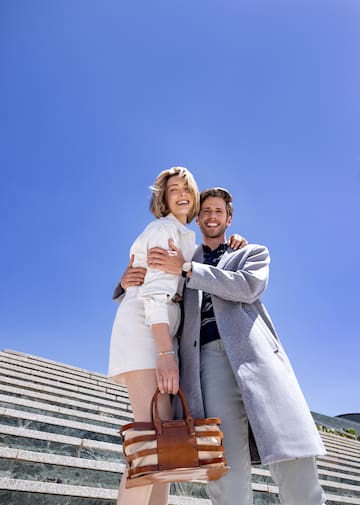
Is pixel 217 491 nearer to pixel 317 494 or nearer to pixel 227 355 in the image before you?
pixel 317 494

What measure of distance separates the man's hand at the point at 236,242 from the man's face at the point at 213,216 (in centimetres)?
7

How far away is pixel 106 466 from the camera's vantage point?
3.05 metres

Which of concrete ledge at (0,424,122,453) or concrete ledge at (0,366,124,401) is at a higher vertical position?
concrete ledge at (0,366,124,401)

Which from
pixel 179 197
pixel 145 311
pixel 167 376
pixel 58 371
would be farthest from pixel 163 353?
pixel 58 371

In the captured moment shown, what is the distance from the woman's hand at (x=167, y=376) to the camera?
5.59 ft

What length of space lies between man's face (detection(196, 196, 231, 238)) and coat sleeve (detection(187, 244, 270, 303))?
31 cm

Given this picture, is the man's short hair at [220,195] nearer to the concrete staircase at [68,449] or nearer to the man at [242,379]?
the man at [242,379]

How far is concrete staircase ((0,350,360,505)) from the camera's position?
2598mm

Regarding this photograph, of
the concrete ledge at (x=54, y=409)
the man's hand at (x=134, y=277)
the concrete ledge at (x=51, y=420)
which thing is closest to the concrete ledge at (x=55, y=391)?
the concrete ledge at (x=54, y=409)

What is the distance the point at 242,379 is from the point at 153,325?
Result: 45 cm

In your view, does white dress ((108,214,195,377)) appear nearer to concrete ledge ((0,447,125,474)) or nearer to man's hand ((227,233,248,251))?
man's hand ((227,233,248,251))

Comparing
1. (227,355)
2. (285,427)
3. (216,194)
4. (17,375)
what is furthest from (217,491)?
(17,375)

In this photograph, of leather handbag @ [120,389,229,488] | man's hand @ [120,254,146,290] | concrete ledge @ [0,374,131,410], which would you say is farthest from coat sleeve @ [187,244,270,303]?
concrete ledge @ [0,374,131,410]

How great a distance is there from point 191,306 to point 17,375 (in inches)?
150
